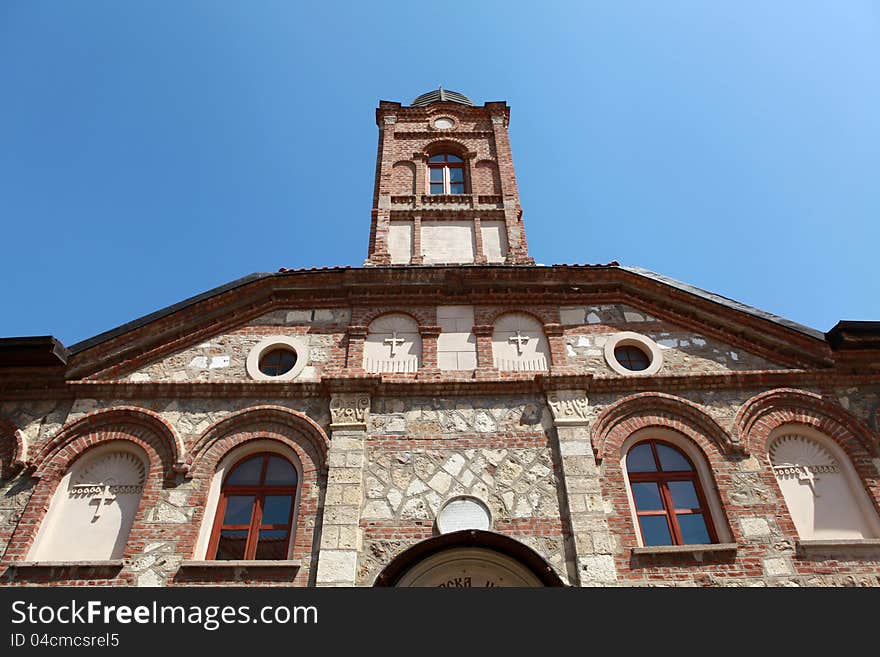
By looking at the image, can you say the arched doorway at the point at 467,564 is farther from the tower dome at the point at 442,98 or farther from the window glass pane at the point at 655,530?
the tower dome at the point at 442,98

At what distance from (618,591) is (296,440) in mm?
4446

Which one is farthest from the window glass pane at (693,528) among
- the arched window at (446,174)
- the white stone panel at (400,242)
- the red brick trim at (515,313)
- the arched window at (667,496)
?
the arched window at (446,174)

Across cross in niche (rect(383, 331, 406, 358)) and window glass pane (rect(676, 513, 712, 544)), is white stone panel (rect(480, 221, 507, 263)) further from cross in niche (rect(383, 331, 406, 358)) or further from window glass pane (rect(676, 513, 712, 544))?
window glass pane (rect(676, 513, 712, 544))

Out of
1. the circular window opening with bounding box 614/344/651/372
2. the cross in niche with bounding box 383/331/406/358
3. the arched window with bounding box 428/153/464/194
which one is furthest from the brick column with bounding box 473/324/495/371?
the arched window with bounding box 428/153/464/194

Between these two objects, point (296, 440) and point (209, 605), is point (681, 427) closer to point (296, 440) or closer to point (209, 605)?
point (296, 440)

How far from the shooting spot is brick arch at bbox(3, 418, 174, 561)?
7.32 m

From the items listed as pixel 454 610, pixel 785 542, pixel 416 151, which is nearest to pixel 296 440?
pixel 454 610

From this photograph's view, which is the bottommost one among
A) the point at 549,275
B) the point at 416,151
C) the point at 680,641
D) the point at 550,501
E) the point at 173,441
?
the point at 680,641

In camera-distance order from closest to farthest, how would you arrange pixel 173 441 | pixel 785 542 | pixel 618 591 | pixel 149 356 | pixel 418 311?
pixel 618 591, pixel 785 542, pixel 173 441, pixel 149 356, pixel 418 311

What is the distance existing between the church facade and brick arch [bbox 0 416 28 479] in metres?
0.03

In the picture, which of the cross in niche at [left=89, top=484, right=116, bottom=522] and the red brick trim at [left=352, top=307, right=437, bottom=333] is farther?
the red brick trim at [left=352, top=307, right=437, bottom=333]

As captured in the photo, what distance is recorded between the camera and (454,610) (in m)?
5.66

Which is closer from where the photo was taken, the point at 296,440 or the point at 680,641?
the point at 680,641

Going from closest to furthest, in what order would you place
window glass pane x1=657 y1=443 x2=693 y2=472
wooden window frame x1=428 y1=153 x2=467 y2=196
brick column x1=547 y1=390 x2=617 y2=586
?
brick column x1=547 y1=390 x2=617 y2=586 < window glass pane x1=657 y1=443 x2=693 y2=472 < wooden window frame x1=428 y1=153 x2=467 y2=196
